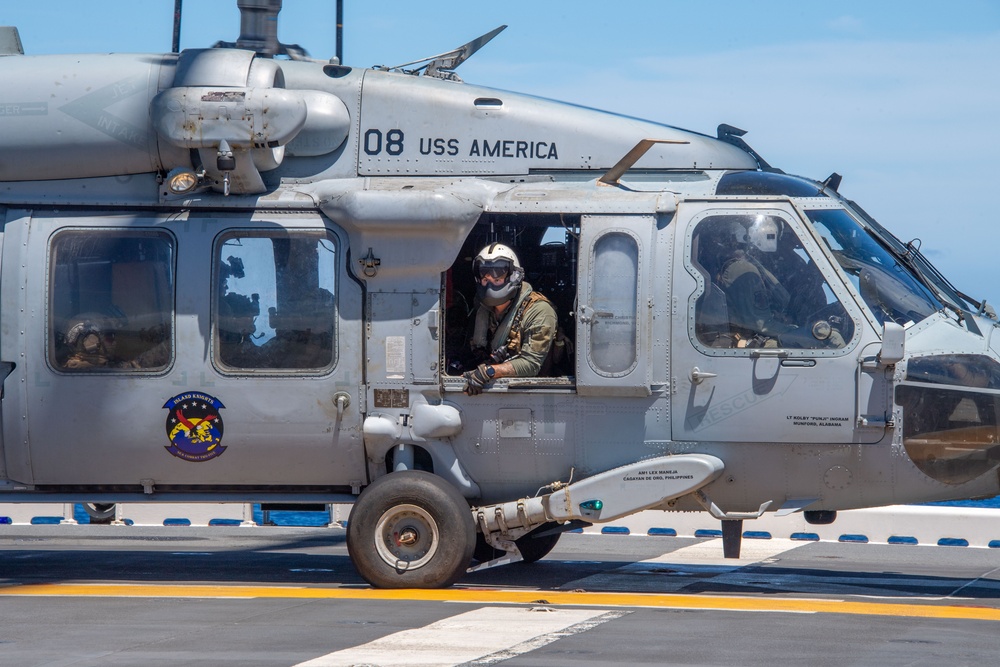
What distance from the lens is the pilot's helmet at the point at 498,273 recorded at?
959 cm

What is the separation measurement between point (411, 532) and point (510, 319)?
5.54 ft

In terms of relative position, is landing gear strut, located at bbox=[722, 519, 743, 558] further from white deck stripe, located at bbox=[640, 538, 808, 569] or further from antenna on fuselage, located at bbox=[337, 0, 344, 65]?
antenna on fuselage, located at bbox=[337, 0, 344, 65]

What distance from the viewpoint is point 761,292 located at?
9.20 metres

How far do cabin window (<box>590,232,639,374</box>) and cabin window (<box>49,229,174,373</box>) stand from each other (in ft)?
10.1

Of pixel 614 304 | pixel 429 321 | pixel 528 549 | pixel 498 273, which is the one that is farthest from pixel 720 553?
pixel 429 321

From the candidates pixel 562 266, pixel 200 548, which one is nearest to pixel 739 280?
pixel 562 266

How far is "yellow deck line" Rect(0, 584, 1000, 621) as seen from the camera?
28.9ft

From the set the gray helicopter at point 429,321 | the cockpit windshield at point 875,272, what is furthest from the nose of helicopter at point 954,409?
the cockpit windshield at point 875,272

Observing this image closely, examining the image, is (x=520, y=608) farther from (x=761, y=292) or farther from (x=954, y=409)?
(x=954, y=409)

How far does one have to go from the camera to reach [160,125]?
31.1 feet

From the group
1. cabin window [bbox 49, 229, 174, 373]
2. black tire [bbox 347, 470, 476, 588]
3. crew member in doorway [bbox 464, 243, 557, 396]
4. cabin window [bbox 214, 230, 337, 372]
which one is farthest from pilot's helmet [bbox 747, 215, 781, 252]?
cabin window [bbox 49, 229, 174, 373]

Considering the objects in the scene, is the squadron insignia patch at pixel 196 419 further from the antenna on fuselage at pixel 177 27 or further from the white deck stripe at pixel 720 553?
the white deck stripe at pixel 720 553

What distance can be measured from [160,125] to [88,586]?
3.46 metres

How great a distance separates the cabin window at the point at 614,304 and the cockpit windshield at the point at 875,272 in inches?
52.1
